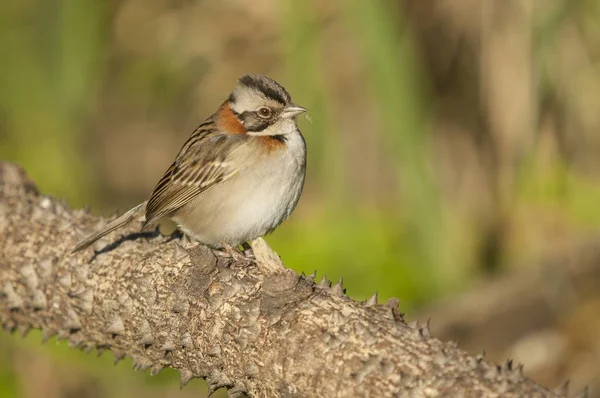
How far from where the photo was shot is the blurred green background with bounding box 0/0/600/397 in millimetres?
6789

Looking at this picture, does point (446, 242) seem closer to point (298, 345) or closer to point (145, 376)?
point (145, 376)

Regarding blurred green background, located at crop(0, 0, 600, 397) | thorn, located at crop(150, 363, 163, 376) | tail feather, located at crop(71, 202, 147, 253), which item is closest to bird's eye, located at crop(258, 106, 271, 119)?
tail feather, located at crop(71, 202, 147, 253)

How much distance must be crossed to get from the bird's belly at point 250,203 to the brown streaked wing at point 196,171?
71mm

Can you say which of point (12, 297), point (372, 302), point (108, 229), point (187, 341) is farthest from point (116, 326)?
point (372, 302)

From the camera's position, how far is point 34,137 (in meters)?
8.19

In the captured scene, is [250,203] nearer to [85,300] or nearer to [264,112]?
[264,112]

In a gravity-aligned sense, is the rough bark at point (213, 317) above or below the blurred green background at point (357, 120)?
below

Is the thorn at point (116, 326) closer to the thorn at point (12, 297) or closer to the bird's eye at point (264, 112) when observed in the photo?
the thorn at point (12, 297)

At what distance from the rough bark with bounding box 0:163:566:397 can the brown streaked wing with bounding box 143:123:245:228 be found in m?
0.61

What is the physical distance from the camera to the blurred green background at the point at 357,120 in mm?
6789


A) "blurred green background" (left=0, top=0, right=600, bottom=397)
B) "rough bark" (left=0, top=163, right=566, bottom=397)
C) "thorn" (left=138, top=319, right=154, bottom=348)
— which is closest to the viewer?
"rough bark" (left=0, top=163, right=566, bottom=397)

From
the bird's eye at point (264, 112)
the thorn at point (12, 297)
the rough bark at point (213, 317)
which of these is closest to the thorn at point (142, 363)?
the rough bark at point (213, 317)

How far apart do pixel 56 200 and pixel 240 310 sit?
5.16 ft

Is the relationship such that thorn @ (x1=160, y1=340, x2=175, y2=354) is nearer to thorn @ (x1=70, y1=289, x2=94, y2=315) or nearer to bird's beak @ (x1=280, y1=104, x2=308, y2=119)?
thorn @ (x1=70, y1=289, x2=94, y2=315)
